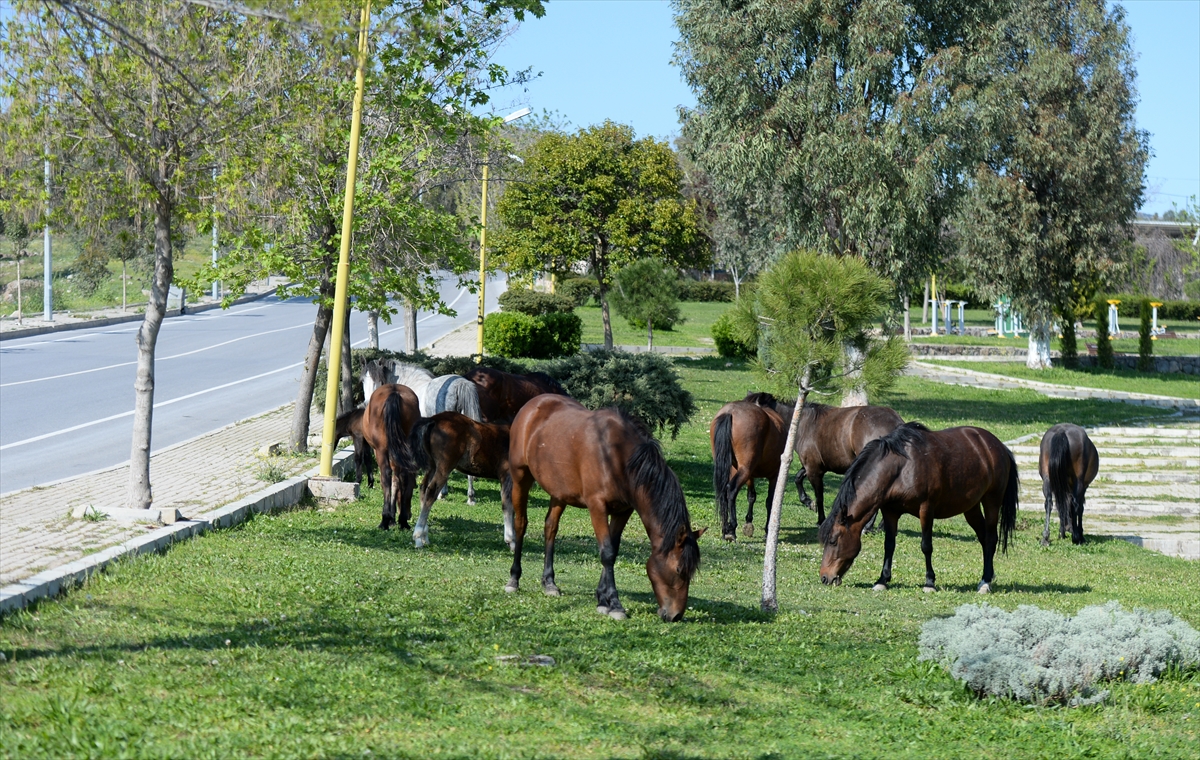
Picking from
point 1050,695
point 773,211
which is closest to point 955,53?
point 773,211

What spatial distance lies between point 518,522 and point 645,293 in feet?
121

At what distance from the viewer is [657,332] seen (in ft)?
177

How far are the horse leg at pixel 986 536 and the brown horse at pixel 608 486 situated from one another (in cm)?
493

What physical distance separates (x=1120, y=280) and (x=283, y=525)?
40.1m

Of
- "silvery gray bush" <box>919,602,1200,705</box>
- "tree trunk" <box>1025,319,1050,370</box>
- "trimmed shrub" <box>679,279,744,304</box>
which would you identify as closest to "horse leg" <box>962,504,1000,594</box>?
"silvery gray bush" <box>919,602,1200,705</box>

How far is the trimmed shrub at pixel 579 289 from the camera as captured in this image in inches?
2435

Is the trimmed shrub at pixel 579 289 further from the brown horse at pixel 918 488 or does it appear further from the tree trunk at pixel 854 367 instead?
the tree trunk at pixel 854 367

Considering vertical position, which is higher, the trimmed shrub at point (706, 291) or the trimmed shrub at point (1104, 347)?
the trimmed shrub at point (706, 291)

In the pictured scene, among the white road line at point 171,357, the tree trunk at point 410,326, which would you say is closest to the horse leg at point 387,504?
the tree trunk at point 410,326

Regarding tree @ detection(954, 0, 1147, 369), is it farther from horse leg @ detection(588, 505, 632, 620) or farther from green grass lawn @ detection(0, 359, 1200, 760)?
horse leg @ detection(588, 505, 632, 620)

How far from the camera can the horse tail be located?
883 cm

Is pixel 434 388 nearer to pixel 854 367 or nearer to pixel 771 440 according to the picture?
pixel 771 440

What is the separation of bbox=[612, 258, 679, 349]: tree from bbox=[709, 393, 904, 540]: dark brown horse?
28537 millimetres

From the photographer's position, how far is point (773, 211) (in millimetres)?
34312
